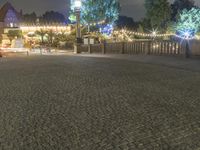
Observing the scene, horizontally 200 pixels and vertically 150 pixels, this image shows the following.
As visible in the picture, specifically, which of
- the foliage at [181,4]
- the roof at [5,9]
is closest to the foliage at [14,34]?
the roof at [5,9]

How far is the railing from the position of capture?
869 inches

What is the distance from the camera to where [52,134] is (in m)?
5.98

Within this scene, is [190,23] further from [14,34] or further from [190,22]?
[14,34]

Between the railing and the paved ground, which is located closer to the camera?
the paved ground

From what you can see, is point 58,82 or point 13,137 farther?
point 58,82

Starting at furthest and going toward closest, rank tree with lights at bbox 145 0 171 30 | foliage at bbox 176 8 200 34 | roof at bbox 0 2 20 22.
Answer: roof at bbox 0 2 20 22, tree with lights at bbox 145 0 171 30, foliage at bbox 176 8 200 34

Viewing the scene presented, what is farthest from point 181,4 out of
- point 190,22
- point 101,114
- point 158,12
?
point 101,114

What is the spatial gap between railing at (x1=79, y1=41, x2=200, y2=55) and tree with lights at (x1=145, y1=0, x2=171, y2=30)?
2506cm

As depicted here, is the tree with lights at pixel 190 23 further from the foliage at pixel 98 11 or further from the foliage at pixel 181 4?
the foliage at pixel 181 4

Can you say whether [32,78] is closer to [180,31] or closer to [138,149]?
[138,149]

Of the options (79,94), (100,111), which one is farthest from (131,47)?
(100,111)

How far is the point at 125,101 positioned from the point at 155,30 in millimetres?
49945

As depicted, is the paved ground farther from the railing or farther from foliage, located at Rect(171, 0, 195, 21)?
foliage, located at Rect(171, 0, 195, 21)

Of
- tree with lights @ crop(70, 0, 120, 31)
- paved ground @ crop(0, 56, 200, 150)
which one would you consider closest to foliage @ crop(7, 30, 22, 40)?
tree with lights @ crop(70, 0, 120, 31)
